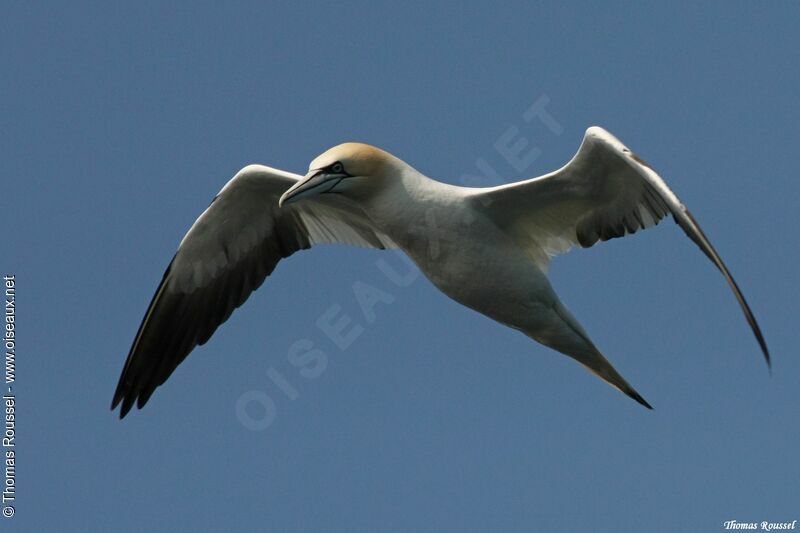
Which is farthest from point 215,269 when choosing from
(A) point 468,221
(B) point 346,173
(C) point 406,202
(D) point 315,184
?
(A) point 468,221

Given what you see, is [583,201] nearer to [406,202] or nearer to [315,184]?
[406,202]

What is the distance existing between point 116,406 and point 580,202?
5.18 m

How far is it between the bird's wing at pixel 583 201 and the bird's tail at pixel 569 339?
29.5 inches

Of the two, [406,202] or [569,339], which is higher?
[406,202]

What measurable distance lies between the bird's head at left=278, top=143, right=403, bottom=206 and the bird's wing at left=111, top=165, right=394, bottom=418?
1780 mm

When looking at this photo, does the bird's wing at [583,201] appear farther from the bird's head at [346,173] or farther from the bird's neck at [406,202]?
the bird's head at [346,173]

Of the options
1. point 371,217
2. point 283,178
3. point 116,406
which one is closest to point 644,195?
point 371,217

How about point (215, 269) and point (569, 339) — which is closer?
point (569, 339)

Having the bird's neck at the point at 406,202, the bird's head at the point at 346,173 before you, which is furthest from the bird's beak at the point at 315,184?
the bird's neck at the point at 406,202

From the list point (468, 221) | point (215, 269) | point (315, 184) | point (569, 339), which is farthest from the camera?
point (215, 269)

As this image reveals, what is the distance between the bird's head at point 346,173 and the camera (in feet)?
37.4

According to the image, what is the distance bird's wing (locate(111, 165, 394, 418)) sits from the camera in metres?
13.5

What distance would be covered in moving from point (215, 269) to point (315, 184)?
277 centimetres

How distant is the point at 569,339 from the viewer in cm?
1205
